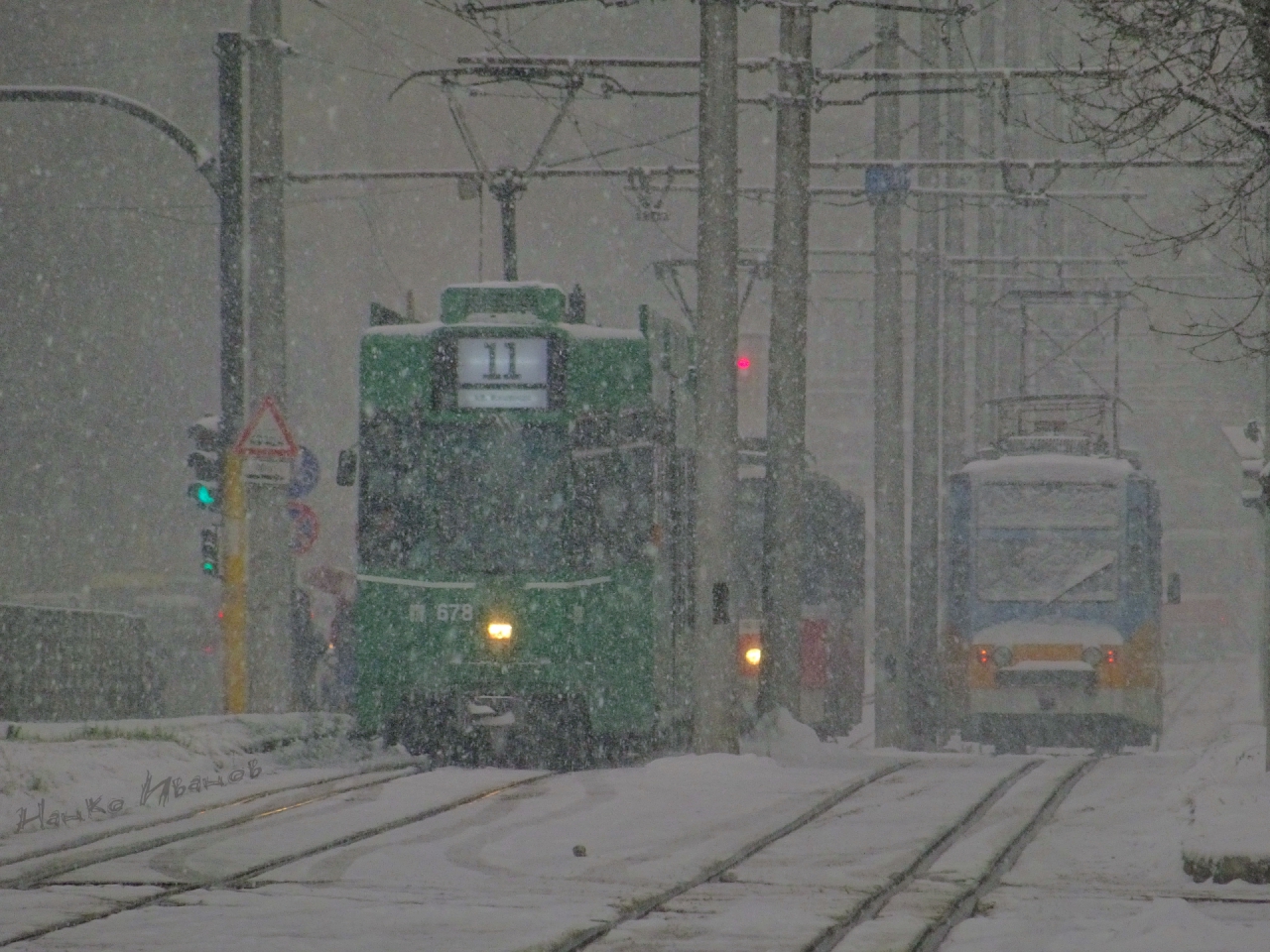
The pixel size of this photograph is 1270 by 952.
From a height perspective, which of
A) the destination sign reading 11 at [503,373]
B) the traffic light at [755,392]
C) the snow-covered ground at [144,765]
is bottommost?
the snow-covered ground at [144,765]

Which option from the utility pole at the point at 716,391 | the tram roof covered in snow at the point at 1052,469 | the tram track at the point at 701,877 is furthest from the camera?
the tram roof covered in snow at the point at 1052,469

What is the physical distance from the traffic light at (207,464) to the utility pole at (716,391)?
4.19m

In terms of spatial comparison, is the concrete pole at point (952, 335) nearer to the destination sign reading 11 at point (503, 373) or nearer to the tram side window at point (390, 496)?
the destination sign reading 11 at point (503, 373)

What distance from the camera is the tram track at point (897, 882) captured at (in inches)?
359

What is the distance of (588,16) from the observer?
84250mm

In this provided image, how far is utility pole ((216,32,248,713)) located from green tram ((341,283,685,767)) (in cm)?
216

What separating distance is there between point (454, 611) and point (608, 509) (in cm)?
135

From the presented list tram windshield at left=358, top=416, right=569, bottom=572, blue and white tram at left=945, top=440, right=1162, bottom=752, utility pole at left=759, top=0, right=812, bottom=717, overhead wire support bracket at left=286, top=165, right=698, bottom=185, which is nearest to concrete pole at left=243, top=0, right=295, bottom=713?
overhead wire support bracket at left=286, top=165, right=698, bottom=185

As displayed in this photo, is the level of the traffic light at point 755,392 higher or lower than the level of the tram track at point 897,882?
higher

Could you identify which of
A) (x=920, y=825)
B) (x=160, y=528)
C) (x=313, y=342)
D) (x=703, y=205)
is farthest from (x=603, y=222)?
(x=920, y=825)

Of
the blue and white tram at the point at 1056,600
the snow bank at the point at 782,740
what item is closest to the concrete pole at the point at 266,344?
the snow bank at the point at 782,740

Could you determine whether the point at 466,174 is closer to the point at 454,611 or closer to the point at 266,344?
the point at 266,344

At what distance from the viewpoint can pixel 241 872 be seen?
11000 mm

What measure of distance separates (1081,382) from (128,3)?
3003 centimetres
